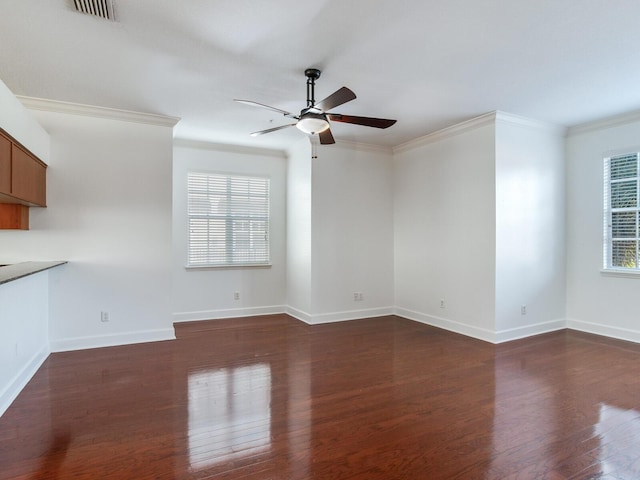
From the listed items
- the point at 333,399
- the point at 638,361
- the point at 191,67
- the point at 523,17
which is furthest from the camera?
the point at 638,361

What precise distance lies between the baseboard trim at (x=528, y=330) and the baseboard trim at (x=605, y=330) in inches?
4.5

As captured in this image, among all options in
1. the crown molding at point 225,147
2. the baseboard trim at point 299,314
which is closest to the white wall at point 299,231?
the baseboard trim at point 299,314

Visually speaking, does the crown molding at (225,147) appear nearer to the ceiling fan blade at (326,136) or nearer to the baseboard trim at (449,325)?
the ceiling fan blade at (326,136)

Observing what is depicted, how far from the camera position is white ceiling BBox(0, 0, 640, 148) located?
8.02 feet

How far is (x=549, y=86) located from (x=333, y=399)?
353 cm

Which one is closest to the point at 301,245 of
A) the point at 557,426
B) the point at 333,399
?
the point at 333,399

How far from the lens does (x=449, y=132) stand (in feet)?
16.5

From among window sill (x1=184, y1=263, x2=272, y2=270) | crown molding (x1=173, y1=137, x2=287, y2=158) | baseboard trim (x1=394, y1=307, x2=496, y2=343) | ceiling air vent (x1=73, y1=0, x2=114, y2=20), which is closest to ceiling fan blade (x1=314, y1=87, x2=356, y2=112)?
ceiling air vent (x1=73, y1=0, x2=114, y2=20)

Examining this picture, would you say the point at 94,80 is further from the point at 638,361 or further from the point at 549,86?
the point at 638,361

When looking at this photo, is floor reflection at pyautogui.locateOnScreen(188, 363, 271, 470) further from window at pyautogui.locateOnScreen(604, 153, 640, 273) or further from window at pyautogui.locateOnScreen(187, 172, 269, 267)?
window at pyautogui.locateOnScreen(604, 153, 640, 273)

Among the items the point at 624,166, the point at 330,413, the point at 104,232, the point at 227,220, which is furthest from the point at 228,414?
the point at 624,166

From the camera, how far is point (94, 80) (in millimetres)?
3496

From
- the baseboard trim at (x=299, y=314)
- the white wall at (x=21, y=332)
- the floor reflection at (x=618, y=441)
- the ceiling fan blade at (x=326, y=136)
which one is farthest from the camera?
the baseboard trim at (x=299, y=314)

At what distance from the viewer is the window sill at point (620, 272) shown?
14.6ft
